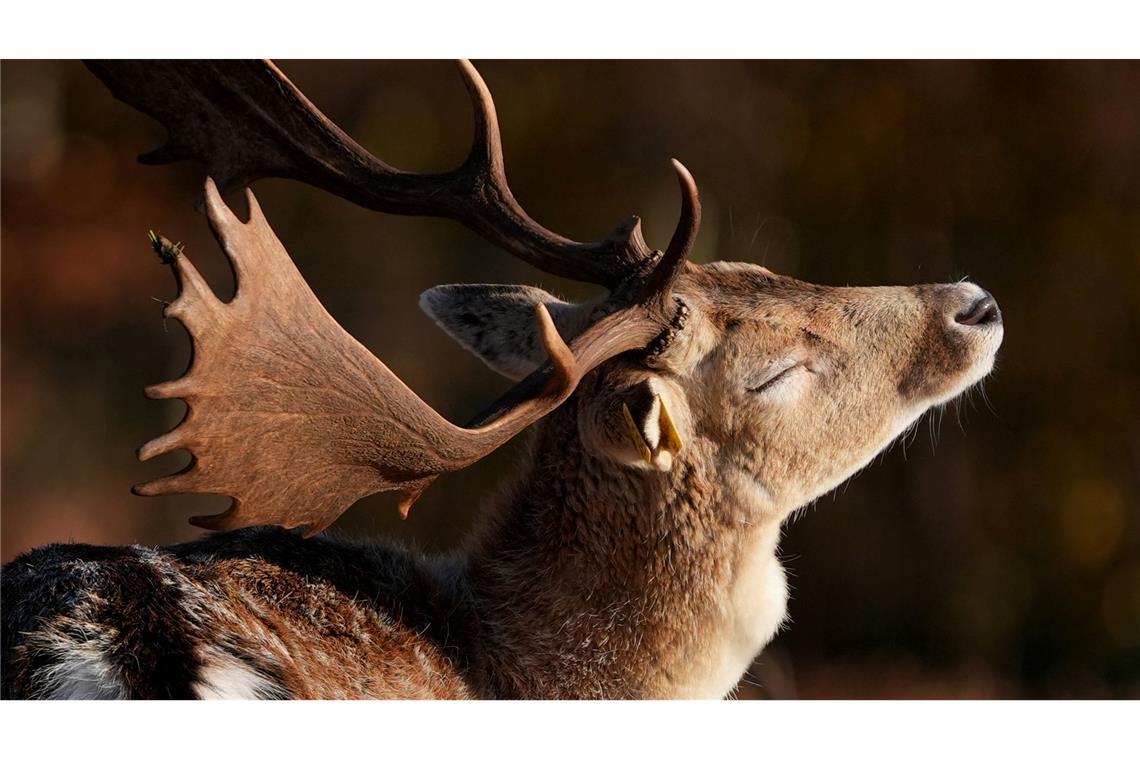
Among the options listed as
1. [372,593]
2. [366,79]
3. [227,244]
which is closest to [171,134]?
[227,244]

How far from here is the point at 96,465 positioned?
9.48 metres

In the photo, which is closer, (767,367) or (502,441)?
(502,441)

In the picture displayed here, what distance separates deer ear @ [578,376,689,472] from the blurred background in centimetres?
426

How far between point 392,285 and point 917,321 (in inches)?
275

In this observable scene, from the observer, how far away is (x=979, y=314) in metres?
3.51

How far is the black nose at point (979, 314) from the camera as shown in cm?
351

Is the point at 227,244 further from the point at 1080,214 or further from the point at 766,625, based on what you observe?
the point at 1080,214

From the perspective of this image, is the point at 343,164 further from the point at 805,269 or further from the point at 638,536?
the point at 805,269

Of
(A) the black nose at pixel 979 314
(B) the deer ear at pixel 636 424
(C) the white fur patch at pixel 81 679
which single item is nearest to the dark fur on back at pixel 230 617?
(C) the white fur patch at pixel 81 679

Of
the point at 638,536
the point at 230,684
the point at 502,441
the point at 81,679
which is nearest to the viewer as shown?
the point at 81,679

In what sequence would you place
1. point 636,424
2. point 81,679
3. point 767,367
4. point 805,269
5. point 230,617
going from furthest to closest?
1. point 805,269
2. point 767,367
3. point 636,424
4. point 230,617
5. point 81,679

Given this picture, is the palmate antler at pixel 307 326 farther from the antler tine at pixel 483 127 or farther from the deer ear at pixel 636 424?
the deer ear at pixel 636 424

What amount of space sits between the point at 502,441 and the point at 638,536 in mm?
537

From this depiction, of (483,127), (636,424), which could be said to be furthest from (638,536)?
(483,127)
